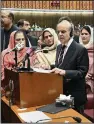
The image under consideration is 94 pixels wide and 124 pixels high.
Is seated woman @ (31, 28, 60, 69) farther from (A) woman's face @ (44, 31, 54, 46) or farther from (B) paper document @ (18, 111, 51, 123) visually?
(B) paper document @ (18, 111, 51, 123)

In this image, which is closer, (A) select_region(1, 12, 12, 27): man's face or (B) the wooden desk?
(B) the wooden desk

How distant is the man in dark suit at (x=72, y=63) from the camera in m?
1.96

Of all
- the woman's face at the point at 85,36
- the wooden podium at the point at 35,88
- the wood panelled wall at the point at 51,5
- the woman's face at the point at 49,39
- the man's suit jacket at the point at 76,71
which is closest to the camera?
the wooden podium at the point at 35,88

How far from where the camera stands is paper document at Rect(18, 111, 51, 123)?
1548 mm

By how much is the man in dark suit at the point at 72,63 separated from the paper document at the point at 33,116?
40 cm

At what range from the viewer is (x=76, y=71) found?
6.35ft

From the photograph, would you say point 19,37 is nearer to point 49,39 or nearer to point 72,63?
point 49,39

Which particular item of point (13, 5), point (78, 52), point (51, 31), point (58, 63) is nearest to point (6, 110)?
point (58, 63)

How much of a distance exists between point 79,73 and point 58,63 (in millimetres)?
216

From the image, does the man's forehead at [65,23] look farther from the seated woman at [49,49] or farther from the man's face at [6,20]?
the man's face at [6,20]

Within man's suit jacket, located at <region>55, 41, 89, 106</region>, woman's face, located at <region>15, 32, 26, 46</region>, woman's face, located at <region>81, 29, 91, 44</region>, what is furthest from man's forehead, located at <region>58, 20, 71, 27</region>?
woman's face, located at <region>81, 29, 91, 44</region>

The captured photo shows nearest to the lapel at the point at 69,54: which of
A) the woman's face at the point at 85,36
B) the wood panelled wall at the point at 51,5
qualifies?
the woman's face at the point at 85,36

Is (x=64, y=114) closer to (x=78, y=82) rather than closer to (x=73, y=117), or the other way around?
(x=73, y=117)

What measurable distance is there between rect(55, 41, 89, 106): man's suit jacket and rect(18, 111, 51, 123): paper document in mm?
384
